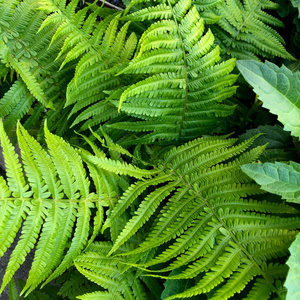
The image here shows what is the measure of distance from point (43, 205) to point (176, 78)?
584 millimetres

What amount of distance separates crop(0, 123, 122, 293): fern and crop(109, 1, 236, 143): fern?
0.25 meters

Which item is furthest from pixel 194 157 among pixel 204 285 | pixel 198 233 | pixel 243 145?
pixel 204 285

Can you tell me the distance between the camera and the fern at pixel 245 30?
1242 mm

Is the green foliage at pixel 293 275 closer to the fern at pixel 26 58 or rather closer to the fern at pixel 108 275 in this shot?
the fern at pixel 108 275

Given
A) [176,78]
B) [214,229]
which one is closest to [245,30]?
[176,78]

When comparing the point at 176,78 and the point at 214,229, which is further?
the point at 176,78

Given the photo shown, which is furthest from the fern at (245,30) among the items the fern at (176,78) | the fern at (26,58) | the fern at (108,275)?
the fern at (108,275)

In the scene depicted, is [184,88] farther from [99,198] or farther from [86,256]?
[86,256]

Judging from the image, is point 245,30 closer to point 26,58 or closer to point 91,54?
point 91,54

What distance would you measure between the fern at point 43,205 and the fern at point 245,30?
79cm

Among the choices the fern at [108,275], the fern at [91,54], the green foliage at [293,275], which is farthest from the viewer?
the fern at [91,54]

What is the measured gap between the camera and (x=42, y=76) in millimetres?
1210

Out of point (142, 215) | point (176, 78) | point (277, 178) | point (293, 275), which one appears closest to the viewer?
point (293, 275)

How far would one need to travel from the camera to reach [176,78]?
1058 millimetres
